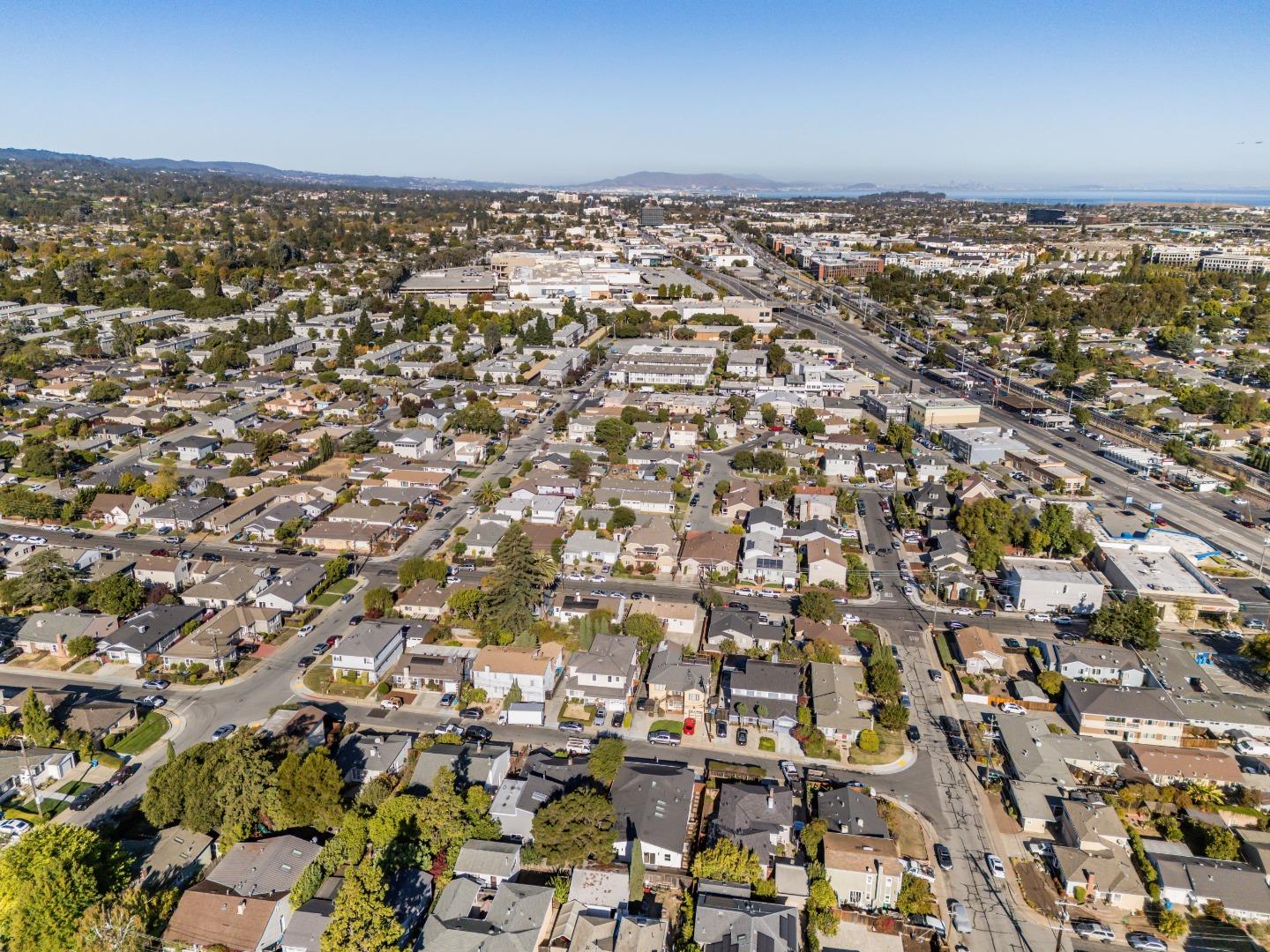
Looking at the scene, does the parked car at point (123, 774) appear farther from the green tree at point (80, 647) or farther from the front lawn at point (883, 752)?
the front lawn at point (883, 752)

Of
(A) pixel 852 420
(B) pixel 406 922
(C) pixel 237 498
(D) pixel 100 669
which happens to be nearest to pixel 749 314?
(A) pixel 852 420

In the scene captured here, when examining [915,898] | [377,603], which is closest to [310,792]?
[377,603]

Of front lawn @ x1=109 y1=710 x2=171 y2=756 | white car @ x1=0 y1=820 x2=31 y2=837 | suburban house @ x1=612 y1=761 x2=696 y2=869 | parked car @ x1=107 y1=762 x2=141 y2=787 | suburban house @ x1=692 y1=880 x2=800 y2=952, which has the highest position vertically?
suburban house @ x1=692 y1=880 x2=800 y2=952

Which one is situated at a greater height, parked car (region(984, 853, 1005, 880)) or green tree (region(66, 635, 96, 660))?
green tree (region(66, 635, 96, 660))

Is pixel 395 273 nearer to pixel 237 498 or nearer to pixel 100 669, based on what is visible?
pixel 237 498

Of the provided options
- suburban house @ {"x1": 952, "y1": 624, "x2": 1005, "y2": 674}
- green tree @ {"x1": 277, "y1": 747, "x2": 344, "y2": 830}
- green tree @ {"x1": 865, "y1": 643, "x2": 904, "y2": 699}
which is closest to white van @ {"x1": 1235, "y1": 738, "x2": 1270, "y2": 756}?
suburban house @ {"x1": 952, "y1": 624, "x2": 1005, "y2": 674}

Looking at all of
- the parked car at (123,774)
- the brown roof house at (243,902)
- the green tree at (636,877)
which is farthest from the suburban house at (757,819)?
the parked car at (123,774)

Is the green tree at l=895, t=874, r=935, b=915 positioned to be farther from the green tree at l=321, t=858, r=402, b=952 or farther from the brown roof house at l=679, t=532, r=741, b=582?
the brown roof house at l=679, t=532, r=741, b=582
